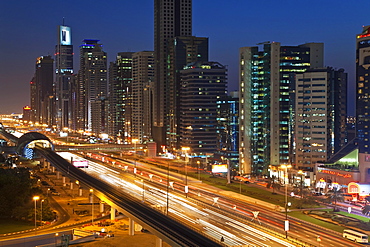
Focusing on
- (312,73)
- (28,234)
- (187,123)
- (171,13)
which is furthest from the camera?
(171,13)

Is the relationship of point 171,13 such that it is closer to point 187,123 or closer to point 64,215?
point 187,123

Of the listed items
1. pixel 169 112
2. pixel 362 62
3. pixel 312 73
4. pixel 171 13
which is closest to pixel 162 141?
pixel 169 112

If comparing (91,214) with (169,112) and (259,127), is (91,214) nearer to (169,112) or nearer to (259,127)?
(259,127)

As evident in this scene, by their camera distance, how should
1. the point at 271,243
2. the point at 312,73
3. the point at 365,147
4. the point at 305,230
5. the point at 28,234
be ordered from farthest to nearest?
the point at 312,73 → the point at 365,147 → the point at 28,234 → the point at 305,230 → the point at 271,243

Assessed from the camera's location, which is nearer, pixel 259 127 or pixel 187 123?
pixel 259 127

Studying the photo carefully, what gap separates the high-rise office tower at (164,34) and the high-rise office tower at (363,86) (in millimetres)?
75247

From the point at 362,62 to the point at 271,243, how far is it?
2185 inches

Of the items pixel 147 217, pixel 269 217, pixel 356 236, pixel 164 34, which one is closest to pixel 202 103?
pixel 164 34

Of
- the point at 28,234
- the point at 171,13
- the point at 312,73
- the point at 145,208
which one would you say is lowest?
the point at 28,234

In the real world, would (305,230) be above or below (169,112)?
below

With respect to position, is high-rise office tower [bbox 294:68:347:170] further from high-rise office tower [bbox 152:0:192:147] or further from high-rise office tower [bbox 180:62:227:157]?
high-rise office tower [bbox 152:0:192:147]

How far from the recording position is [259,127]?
351 feet

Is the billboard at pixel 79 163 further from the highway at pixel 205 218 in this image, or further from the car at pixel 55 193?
the car at pixel 55 193

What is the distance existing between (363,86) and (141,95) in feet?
370
